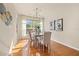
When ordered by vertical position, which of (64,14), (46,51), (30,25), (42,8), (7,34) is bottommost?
(46,51)

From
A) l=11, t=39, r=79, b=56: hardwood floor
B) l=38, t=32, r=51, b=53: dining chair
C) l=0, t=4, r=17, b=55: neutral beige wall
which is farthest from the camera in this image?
Result: l=38, t=32, r=51, b=53: dining chair

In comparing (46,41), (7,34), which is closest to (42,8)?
(46,41)

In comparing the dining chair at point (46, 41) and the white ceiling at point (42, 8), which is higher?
the white ceiling at point (42, 8)

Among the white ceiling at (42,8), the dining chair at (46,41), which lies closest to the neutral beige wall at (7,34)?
the white ceiling at (42,8)

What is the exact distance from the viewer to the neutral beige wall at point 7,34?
2.65 meters

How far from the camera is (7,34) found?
272 centimetres

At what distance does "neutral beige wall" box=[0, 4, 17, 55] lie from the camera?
2646 mm

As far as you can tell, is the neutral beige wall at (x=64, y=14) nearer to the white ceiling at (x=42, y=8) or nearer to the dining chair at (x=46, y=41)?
the white ceiling at (x=42, y=8)

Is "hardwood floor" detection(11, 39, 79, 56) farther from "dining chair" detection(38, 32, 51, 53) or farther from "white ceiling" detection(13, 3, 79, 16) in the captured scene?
"white ceiling" detection(13, 3, 79, 16)

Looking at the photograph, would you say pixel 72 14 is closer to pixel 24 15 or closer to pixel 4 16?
pixel 24 15

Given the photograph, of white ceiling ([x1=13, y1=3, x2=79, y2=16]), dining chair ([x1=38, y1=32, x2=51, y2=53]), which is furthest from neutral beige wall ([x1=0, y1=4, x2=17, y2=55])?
dining chair ([x1=38, y1=32, x2=51, y2=53])

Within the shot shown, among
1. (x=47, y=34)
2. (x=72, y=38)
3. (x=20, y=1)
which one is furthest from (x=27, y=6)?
(x=72, y=38)

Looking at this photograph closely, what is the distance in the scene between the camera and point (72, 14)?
2.79 m

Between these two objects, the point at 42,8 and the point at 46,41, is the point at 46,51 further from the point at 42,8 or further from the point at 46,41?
the point at 42,8
